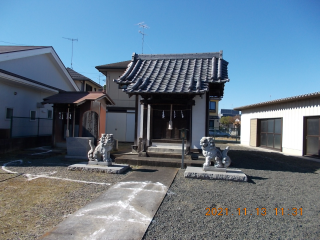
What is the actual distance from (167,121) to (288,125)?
7.75m

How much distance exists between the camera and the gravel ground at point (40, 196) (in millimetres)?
3188

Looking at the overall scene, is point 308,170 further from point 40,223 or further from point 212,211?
point 40,223

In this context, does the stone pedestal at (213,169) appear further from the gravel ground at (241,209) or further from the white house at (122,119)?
the white house at (122,119)

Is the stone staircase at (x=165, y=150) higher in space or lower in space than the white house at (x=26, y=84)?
lower

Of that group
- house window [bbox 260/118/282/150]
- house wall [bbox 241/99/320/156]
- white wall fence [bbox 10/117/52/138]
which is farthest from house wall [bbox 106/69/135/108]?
house wall [bbox 241/99/320/156]

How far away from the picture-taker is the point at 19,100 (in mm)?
11305

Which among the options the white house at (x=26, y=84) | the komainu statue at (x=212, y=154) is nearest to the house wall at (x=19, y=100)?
the white house at (x=26, y=84)

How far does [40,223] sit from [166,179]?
10.7ft

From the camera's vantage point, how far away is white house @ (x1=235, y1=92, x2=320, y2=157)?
10.4 metres

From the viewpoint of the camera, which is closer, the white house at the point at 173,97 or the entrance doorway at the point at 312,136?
the white house at the point at 173,97

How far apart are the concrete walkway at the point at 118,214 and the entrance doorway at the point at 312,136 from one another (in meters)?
8.74

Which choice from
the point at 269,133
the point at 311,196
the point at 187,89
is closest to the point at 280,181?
the point at 311,196

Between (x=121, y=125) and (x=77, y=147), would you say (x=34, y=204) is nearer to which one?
(x=77, y=147)
